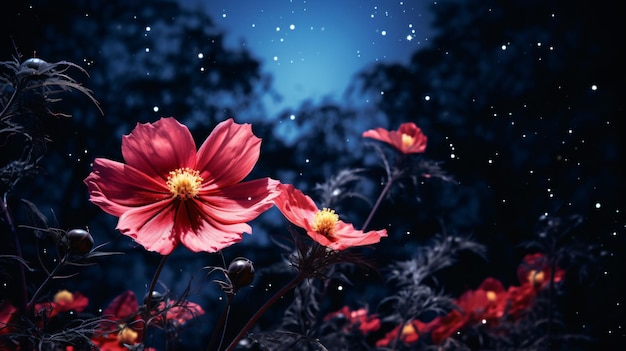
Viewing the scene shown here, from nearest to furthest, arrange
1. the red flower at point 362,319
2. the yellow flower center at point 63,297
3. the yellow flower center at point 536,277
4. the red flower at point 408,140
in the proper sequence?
1. the yellow flower center at point 63,297
2. the red flower at point 408,140
3. the red flower at point 362,319
4. the yellow flower center at point 536,277

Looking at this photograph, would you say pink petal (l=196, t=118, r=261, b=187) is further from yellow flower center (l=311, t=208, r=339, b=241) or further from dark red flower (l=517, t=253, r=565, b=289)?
dark red flower (l=517, t=253, r=565, b=289)

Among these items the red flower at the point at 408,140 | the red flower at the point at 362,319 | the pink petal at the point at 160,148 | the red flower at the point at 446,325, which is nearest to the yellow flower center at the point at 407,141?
the red flower at the point at 408,140

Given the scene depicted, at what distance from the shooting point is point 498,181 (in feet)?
6.41

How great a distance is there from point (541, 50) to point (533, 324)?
1.10 metres

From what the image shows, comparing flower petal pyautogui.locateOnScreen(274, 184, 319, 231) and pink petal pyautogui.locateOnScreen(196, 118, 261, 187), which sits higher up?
pink petal pyautogui.locateOnScreen(196, 118, 261, 187)

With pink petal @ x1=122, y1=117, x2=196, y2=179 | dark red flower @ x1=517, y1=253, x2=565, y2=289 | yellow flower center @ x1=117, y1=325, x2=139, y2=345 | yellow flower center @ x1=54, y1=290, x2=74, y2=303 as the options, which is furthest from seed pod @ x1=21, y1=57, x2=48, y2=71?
dark red flower @ x1=517, y1=253, x2=565, y2=289

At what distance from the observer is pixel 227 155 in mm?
432

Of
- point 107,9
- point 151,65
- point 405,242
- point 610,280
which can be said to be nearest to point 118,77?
point 151,65

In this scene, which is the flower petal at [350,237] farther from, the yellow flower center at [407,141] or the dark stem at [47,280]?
the yellow flower center at [407,141]

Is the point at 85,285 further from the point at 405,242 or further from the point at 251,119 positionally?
the point at 405,242

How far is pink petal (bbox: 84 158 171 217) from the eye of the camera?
1.28 feet

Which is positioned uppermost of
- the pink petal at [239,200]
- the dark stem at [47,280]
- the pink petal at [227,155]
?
the pink petal at [227,155]

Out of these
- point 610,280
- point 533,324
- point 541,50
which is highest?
point 541,50

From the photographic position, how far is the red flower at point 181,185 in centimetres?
39
